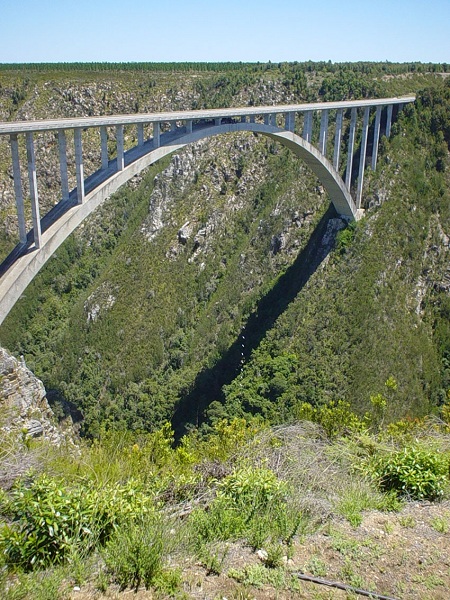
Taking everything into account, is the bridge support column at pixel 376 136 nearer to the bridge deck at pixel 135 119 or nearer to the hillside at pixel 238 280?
the hillside at pixel 238 280

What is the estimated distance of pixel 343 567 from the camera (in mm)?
6336

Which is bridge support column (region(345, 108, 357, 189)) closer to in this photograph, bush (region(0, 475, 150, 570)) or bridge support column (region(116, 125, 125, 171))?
bridge support column (region(116, 125, 125, 171))

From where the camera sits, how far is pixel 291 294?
3234 cm

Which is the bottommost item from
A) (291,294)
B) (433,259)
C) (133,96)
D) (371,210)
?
(291,294)

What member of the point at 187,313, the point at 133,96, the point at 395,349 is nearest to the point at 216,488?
the point at 395,349

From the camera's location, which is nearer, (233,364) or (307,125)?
(307,125)

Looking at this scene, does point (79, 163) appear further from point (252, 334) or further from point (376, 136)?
point (376, 136)

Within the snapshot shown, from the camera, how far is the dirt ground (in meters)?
5.81

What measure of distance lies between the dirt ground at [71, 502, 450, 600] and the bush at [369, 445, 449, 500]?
2.09 ft

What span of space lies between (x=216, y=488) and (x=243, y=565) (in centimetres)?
182

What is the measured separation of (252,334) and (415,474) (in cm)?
2446

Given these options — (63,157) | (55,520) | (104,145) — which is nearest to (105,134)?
(104,145)

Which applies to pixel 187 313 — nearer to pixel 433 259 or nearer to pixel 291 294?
pixel 291 294

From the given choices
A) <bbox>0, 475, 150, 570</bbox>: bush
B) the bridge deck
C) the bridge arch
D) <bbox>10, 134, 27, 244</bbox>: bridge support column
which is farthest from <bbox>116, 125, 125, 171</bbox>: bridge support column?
<bbox>0, 475, 150, 570</bbox>: bush
